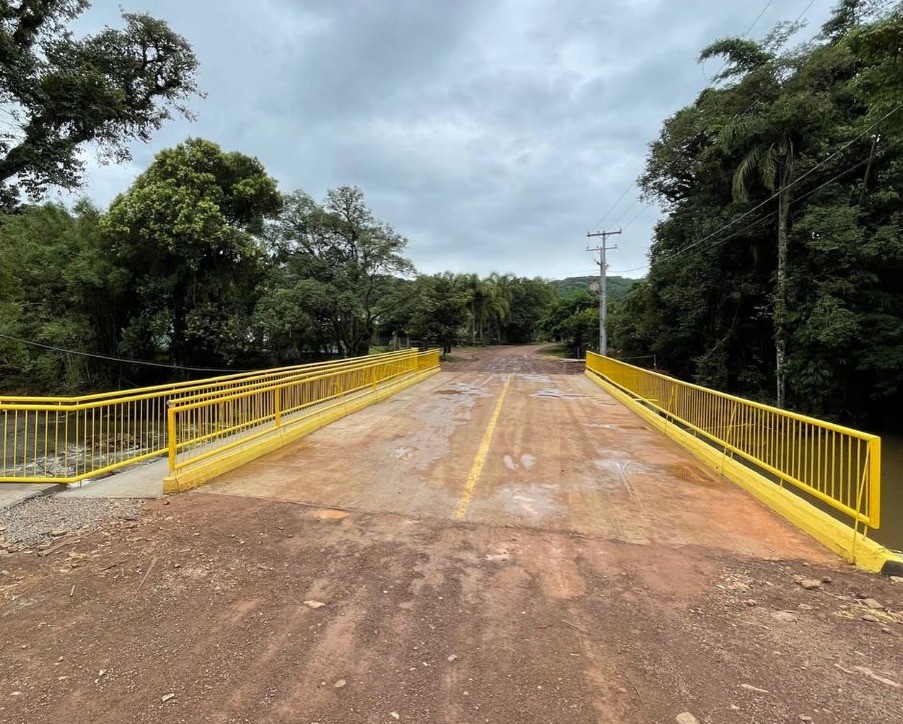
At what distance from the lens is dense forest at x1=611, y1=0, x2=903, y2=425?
1518 centimetres

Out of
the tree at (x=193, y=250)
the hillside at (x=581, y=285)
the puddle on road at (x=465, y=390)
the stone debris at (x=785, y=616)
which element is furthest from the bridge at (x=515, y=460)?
the hillside at (x=581, y=285)

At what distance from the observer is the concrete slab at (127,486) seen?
5.56 metres

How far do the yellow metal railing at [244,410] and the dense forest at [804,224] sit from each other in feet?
43.0

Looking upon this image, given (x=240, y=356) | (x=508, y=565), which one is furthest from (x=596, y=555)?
(x=240, y=356)

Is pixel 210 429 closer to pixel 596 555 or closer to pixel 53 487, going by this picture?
pixel 53 487

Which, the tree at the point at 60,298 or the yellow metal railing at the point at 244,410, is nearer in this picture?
the yellow metal railing at the point at 244,410

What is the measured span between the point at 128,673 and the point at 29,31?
16.2 m

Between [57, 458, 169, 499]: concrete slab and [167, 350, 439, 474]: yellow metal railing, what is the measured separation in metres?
0.31

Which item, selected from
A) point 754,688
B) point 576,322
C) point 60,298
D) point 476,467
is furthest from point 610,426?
point 576,322

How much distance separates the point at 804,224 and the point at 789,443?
13842 millimetres

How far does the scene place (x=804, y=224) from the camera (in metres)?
16.2

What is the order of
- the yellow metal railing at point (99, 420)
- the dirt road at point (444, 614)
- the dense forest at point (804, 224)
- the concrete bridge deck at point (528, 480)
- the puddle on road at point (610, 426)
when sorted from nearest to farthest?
the dirt road at point (444, 614) < the concrete bridge deck at point (528, 480) < the yellow metal railing at point (99, 420) < the puddle on road at point (610, 426) < the dense forest at point (804, 224)

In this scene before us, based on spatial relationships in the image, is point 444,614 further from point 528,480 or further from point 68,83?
point 68,83

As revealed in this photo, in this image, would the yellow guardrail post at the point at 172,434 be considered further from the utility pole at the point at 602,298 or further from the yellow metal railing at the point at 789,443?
the utility pole at the point at 602,298
